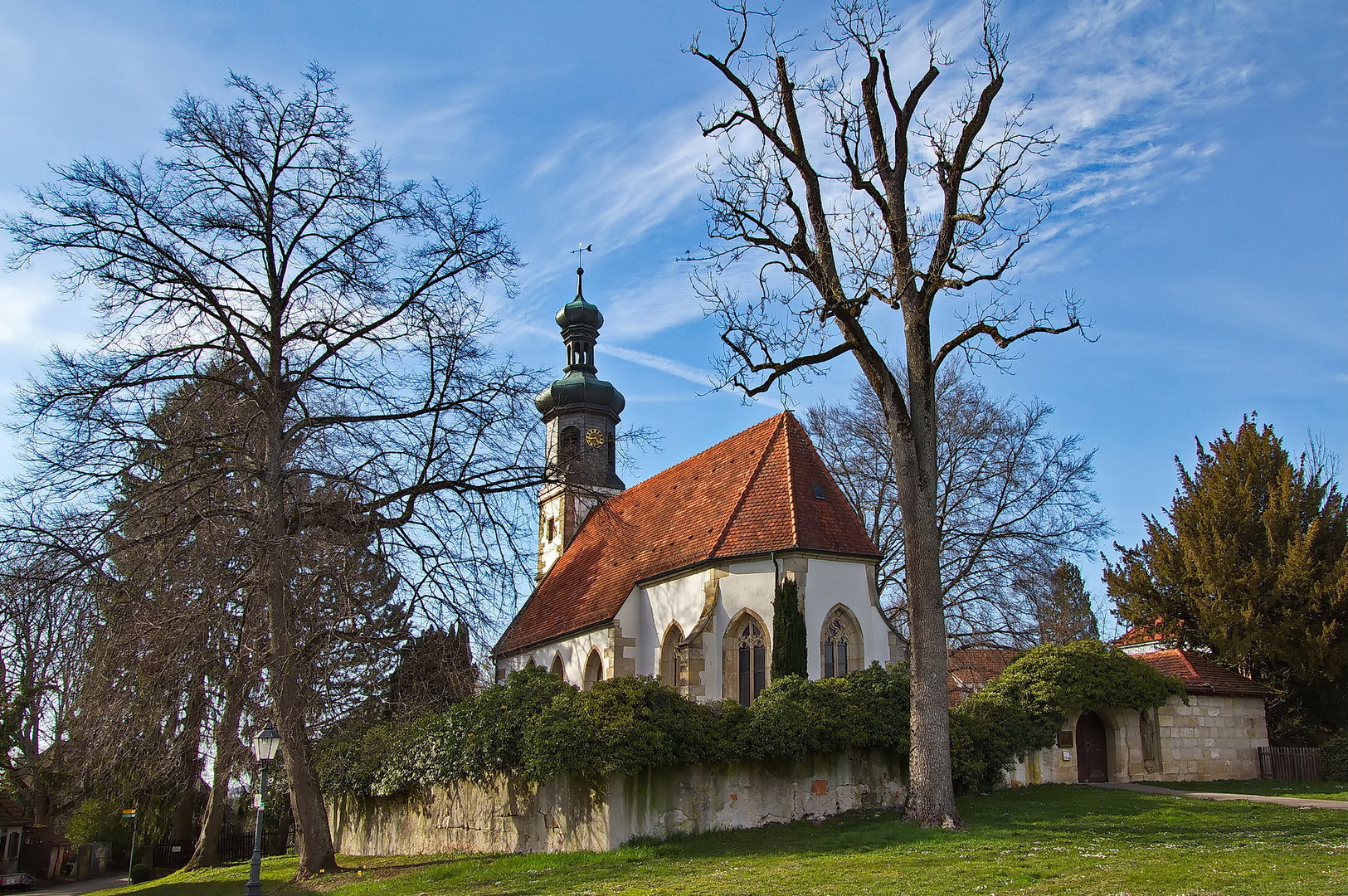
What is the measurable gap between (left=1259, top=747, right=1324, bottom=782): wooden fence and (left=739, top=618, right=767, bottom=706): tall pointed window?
1104cm

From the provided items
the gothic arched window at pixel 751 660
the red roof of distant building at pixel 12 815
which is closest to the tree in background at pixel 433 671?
the gothic arched window at pixel 751 660

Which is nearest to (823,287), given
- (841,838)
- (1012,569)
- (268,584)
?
(841,838)

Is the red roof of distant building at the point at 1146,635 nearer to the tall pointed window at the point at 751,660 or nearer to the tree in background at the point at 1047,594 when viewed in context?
the tree in background at the point at 1047,594

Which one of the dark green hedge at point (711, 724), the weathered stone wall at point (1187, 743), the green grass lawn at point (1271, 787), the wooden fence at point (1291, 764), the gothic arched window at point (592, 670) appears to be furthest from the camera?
the gothic arched window at point (592, 670)

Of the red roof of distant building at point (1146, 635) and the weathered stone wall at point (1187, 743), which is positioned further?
the red roof of distant building at point (1146, 635)

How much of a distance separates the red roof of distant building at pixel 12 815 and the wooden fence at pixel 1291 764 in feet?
114

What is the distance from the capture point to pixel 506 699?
16156mm

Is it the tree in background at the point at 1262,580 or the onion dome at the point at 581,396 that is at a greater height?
the onion dome at the point at 581,396

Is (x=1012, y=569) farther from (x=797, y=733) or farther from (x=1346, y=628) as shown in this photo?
(x=797, y=733)

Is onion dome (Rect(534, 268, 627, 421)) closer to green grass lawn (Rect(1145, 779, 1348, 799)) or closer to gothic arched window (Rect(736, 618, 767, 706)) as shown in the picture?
gothic arched window (Rect(736, 618, 767, 706))

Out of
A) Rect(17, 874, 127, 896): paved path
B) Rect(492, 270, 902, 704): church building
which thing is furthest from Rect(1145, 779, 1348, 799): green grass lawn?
Rect(17, 874, 127, 896): paved path

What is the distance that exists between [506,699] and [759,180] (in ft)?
29.1

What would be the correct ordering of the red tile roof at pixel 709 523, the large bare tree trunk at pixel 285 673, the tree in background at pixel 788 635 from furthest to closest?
the red tile roof at pixel 709 523 < the tree in background at pixel 788 635 < the large bare tree trunk at pixel 285 673

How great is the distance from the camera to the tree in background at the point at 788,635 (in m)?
19.4
